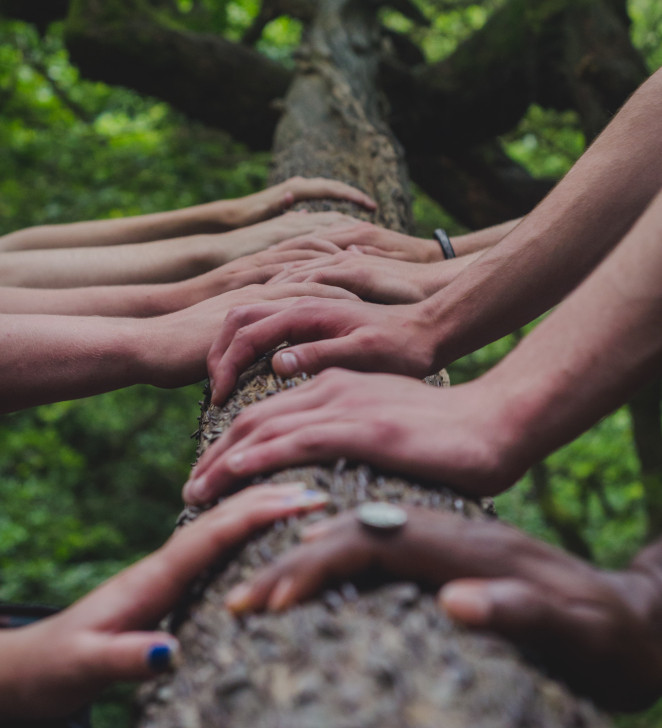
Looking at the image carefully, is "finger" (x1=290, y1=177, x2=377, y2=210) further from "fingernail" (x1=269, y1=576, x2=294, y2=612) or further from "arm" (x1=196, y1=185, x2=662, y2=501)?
"fingernail" (x1=269, y1=576, x2=294, y2=612)

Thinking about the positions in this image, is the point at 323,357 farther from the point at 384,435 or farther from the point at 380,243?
the point at 380,243

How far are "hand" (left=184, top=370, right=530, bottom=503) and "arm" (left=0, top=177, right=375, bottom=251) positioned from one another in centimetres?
203

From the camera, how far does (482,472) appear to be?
1046 mm

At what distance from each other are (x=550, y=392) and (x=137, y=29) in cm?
474

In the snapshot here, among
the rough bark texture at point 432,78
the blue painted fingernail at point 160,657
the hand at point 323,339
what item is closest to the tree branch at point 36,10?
the rough bark texture at point 432,78

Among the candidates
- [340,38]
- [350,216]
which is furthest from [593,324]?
[340,38]

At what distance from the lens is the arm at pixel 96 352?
168 cm

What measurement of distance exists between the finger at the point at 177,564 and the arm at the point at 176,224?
88.0 inches

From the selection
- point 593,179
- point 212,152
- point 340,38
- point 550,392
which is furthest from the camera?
point 212,152

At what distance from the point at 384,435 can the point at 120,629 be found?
18.3 inches

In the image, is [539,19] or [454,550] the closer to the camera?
[454,550]

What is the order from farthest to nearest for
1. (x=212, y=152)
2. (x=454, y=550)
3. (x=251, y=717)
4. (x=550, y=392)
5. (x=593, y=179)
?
1. (x=212, y=152)
2. (x=593, y=179)
3. (x=550, y=392)
4. (x=454, y=550)
5. (x=251, y=717)

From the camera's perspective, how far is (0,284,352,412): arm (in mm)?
1683

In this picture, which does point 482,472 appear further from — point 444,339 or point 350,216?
point 350,216
